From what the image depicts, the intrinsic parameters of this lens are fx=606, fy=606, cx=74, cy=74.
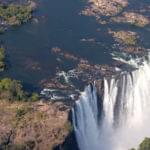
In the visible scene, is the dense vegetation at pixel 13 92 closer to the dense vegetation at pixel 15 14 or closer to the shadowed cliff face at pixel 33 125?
the shadowed cliff face at pixel 33 125

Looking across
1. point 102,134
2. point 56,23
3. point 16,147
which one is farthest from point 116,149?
point 56,23

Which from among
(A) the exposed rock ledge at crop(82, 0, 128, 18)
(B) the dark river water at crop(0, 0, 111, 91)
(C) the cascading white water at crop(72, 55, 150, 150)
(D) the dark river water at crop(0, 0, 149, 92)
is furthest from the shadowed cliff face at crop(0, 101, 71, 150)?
(A) the exposed rock ledge at crop(82, 0, 128, 18)

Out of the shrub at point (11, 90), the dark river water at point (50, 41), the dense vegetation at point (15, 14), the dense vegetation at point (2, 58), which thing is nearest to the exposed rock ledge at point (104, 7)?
the dark river water at point (50, 41)

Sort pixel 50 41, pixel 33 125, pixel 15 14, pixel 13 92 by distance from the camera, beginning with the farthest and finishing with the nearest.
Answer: pixel 15 14 → pixel 50 41 → pixel 13 92 → pixel 33 125

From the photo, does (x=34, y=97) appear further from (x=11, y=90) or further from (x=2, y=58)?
(x=2, y=58)

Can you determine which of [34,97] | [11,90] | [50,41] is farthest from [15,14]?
[34,97]

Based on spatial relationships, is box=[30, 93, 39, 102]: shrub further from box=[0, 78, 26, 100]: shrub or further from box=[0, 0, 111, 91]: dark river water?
box=[0, 0, 111, 91]: dark river water
